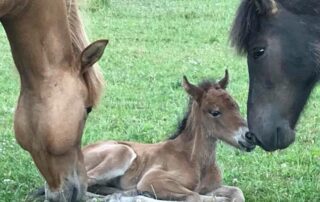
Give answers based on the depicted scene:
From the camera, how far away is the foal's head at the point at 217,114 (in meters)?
6.14

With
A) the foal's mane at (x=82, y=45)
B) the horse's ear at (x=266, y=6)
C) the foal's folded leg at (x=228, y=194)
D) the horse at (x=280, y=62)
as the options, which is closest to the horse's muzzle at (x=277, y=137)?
the horse at (x=280, y=62)

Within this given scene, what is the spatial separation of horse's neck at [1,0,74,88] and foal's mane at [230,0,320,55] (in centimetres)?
108

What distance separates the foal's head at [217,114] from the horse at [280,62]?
43cm

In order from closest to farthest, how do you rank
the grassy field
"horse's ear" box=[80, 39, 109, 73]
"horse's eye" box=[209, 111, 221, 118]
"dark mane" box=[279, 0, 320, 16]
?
"horse's ear" box=[80, 39, 109, 73]
"dark mane" box=[279, 0, 320, 16]
"horse's eye" box=[209, 111, 221, 118]
the grassy field

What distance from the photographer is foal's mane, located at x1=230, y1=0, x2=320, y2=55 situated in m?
5.64

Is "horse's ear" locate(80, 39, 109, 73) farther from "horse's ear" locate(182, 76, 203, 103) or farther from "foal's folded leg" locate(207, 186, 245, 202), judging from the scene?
"foal's folded leg" locate(207, 186, 245, 202)

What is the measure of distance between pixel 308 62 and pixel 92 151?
1.82 m

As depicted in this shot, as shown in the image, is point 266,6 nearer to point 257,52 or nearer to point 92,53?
point 257,52

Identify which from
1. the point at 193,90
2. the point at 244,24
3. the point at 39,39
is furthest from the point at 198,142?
the point at 39,39

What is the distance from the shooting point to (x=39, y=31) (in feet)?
18.2

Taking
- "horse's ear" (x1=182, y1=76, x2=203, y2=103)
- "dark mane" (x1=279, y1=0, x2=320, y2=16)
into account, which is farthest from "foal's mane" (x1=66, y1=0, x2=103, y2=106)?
"dark mane" (x1=279, y1=0, x2=320, y2=16)

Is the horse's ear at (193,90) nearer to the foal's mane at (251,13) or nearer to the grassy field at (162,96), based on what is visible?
the grassy field at (162,96)

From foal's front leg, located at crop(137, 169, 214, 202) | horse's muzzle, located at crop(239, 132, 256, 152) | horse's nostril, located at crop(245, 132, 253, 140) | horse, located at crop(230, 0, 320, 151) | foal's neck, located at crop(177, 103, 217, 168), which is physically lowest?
foal's front leg, located at crop(137, 169, 214, 202)

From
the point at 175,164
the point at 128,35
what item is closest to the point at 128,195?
the point at 175,164
